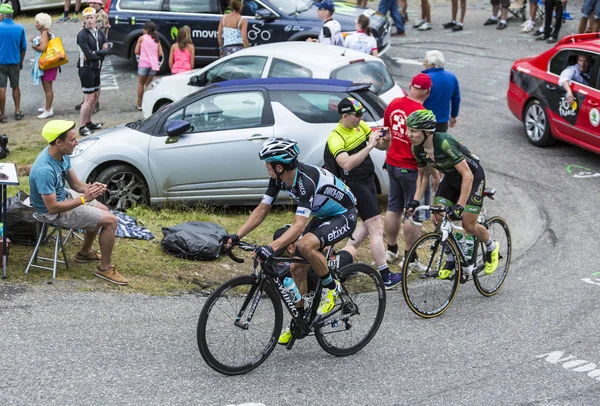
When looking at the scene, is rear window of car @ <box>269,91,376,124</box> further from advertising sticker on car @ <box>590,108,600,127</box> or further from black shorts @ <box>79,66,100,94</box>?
black shorts @ <box>79,66,100,94</box>

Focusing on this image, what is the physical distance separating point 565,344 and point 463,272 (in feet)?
4.01

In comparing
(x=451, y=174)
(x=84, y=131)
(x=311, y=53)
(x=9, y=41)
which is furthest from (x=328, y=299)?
(x=9, y=41)

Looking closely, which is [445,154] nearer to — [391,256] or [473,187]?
[473,187]

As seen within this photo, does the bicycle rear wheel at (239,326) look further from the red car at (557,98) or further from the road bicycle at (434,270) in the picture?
the red car at (557,98)

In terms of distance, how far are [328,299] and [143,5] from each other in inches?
461

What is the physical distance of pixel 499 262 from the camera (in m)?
8.66

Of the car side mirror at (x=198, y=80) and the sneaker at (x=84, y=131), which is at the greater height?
the car side mirror at (x=198, y=80)

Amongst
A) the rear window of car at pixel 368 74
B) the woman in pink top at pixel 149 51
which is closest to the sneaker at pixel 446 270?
the rear window of car at pixel 368 74

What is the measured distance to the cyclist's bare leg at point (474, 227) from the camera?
806 cm

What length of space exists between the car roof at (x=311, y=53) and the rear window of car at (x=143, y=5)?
4964 mm

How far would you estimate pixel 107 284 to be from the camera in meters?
8.04

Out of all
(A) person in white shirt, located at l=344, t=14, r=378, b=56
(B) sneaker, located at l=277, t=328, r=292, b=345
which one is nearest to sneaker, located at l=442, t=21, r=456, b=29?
(A) person in white shirt, located at l=344, t=14, r=378, b=56

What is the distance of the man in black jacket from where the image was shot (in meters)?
13.8

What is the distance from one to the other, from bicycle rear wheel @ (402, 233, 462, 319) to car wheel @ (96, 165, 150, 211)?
4.01 metres
